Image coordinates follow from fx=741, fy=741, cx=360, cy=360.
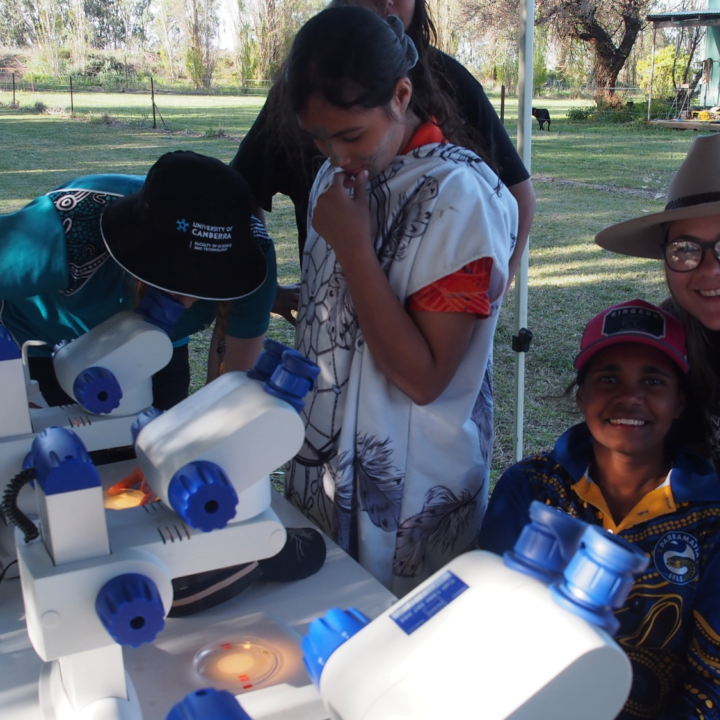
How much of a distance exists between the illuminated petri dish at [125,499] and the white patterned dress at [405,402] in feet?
0.95

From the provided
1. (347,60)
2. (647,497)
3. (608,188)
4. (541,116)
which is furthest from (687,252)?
(541,116)

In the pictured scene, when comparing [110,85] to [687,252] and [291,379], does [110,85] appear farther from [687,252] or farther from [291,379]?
[291,379]

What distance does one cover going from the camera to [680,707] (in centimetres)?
106

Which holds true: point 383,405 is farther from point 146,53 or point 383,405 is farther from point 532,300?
point 146,53

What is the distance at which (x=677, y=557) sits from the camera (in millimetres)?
1122

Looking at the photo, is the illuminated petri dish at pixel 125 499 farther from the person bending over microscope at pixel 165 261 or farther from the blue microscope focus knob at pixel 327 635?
the blue microscope focus knob at pixel 327 635

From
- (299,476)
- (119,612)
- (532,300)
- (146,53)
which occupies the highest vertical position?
(146,53)

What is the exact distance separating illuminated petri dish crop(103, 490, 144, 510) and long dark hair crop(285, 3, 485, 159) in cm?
65

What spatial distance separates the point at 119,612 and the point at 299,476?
0.70m

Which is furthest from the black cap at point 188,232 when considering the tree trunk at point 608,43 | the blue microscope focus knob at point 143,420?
Answer: the tree trunk at point 608,43

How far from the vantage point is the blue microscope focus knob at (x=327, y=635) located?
0.61m

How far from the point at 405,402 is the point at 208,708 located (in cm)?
66

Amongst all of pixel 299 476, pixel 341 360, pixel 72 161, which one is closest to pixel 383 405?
pixel 341 360

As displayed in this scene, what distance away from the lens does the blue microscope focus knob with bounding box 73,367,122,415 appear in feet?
3.18
